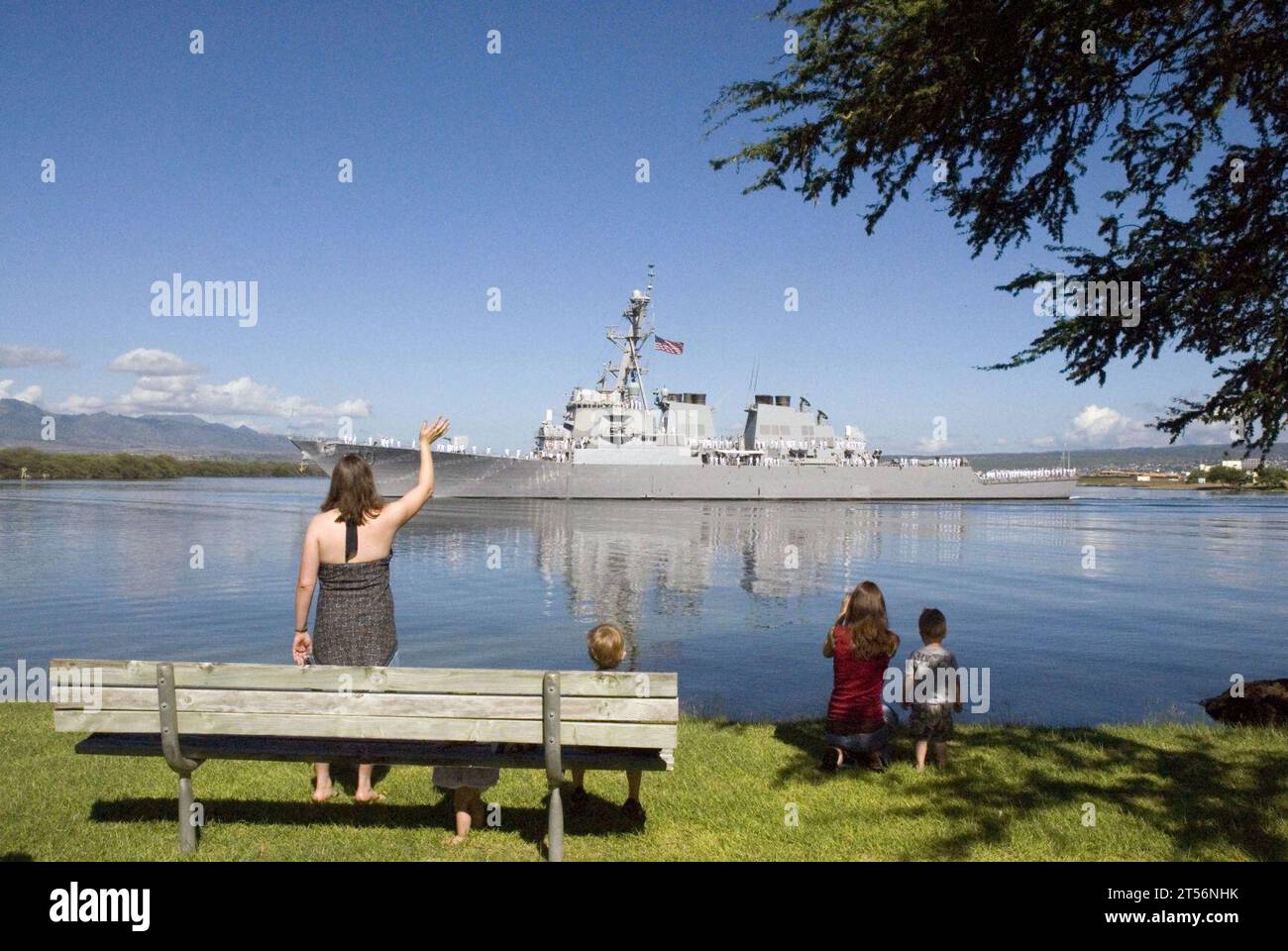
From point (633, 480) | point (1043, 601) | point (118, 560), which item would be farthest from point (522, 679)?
point (633, 480)

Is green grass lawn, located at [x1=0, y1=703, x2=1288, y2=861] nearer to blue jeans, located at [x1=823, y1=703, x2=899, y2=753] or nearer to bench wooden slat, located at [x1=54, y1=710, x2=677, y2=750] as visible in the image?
blue jeans, located at [x1=823, y1=703, x2=899, y2=753]

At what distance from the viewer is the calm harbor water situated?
10.9 meters

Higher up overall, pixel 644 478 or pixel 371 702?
pixel 644 478

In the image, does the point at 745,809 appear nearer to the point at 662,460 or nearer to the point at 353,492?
the point at 353,492

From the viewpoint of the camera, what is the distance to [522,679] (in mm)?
3781

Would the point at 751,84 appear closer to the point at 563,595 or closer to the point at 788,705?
the point at 788,705

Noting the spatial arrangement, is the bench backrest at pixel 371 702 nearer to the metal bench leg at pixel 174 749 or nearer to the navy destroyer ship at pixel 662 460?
the metal bench leg at pixel 174 749

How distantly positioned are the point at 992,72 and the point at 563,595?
13.3 m

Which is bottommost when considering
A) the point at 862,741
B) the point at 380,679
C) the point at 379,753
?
the point at 862,741

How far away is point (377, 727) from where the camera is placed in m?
3.82

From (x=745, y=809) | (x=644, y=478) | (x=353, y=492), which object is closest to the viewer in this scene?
(x=353, y=492)

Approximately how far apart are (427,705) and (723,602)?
42.9 feet

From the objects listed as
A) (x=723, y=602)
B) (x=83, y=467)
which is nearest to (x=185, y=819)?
(x=723, y=602)
